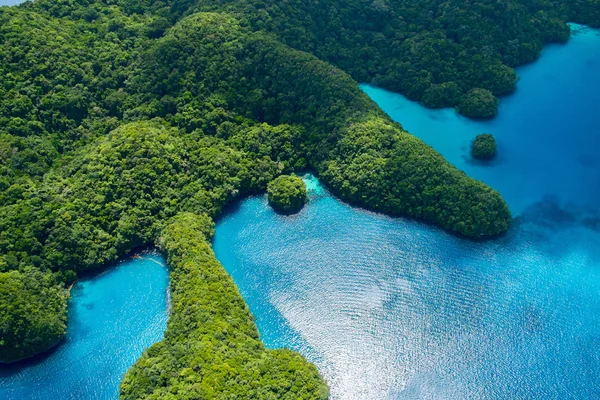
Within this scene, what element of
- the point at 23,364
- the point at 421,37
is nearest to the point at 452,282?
the point at 421,37

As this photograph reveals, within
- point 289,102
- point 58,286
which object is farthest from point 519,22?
point 58,286

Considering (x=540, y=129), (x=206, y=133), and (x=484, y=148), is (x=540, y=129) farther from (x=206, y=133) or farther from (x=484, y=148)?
(x=206, y=133)

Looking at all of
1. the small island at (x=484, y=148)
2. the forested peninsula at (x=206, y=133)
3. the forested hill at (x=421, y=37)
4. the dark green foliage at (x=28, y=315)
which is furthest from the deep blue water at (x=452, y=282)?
the dark green foliage at (x=28, y=315)

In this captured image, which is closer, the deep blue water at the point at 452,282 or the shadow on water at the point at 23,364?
the deep blue water at the point at 452,282

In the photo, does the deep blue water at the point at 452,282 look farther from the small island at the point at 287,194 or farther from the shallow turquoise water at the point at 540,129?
the small island at the point at 287,194

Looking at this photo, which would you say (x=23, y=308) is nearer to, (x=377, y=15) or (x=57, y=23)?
(x=57, y=23)

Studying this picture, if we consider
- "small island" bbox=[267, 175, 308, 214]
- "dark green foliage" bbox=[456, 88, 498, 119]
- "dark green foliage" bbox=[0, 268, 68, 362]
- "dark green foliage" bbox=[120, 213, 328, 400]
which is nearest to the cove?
"dark green foliage" bbox=[0, 268, 68, 362]

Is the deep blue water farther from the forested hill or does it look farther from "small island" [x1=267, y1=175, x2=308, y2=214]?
the forested hill
